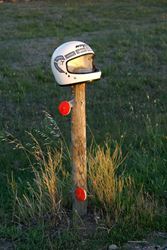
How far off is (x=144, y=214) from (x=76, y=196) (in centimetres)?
50

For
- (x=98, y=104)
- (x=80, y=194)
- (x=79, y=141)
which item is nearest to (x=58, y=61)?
(x=79, y=141)

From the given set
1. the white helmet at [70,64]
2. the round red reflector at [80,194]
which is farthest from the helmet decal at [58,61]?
the round red reflector at [80,194]

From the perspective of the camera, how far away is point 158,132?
652 cm

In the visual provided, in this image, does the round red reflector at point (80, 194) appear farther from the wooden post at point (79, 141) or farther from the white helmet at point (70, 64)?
the white helmet at point (70, 64)

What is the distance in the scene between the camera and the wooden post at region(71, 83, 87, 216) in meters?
4.18

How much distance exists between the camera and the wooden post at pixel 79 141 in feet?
13.7

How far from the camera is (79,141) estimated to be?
4.25 m

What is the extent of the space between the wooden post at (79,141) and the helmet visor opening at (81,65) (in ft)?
0.37

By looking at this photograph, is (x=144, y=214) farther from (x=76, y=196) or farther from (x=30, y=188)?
(x=30, y=188)

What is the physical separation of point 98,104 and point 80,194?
14.6 ft

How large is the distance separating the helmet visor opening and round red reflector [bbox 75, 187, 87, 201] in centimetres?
83

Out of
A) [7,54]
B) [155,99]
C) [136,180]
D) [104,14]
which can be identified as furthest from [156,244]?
[104,14]

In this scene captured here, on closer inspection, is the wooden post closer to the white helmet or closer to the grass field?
the white helmet

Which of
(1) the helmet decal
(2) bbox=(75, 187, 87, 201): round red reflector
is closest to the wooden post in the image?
(2) bbox=(75, 187, 87, 201): round red reflector
